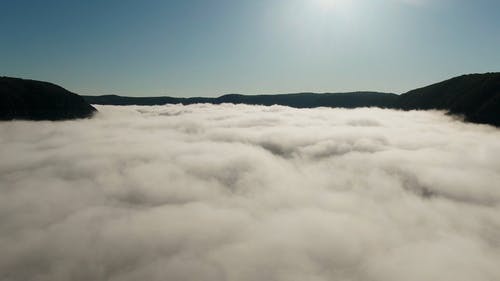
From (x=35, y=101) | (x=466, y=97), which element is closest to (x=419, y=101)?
(x=466, y=97)

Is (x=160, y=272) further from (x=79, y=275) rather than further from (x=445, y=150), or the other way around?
(x=445, y=150)

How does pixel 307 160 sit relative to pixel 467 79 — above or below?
below

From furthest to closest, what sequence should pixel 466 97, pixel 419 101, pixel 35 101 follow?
pixel 419 101
pixel 35 101
pixel 466 97

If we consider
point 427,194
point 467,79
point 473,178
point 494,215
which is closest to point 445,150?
point 473,178

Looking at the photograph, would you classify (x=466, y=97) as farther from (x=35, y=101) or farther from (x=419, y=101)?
(x=35, y=101)

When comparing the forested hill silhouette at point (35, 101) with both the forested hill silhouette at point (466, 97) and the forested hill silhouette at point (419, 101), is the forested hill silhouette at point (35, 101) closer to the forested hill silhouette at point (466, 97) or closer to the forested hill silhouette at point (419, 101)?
the forested hill silhouette at point (419, 101)

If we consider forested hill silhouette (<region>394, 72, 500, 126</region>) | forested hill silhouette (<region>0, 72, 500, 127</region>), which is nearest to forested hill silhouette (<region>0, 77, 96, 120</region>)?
forested hill silhouette (<region>0, 72, 500, 127</region>)

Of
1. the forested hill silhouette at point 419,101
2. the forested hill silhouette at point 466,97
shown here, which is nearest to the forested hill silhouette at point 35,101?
the forested hill silhouette at point 419,101

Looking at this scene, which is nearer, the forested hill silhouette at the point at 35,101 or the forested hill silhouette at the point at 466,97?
the forested hill silhouette at the point at 466,97
